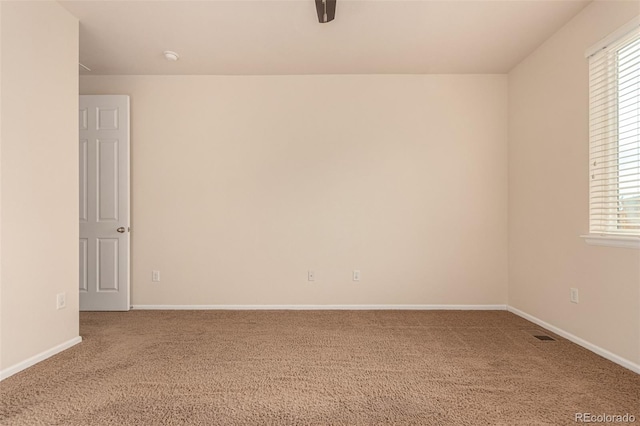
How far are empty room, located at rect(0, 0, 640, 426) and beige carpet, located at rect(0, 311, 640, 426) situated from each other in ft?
0.06

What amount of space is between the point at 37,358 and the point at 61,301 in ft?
1.40

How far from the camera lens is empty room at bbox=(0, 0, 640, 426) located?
2.26 m

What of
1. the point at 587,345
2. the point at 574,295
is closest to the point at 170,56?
the point at 574,295

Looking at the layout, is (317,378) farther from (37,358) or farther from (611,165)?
(611,165)

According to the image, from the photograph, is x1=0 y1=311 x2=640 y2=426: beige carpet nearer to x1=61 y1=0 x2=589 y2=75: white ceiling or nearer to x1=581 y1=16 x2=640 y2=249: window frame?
x1=581 y1=16 x2=640 y2=249: window frame

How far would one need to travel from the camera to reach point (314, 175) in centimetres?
417

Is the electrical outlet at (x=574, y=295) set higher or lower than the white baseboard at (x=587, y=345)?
higher

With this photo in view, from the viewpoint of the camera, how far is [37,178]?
259 centimetres

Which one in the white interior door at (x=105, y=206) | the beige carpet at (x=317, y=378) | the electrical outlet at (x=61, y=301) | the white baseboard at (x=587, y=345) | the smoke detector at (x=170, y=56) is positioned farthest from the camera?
the white interior door at (x=105, y=206)

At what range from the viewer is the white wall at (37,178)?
2.36 meters

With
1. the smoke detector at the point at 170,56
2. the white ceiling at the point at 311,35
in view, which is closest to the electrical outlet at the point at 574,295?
the white ceiling at the point at 311,35

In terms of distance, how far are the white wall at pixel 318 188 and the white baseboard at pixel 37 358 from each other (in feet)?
4.11

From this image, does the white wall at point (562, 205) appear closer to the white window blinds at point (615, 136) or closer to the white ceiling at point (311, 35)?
the white window blinds at point (615, 136)

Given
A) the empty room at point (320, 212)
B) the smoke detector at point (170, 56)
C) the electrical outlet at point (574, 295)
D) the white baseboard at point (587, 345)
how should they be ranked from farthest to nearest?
the smoke detector at point (170, 56) < the electrical outlet at point (574, 295) < the white baseboard at point (587, 345) < the empty room at point (320, 212)
